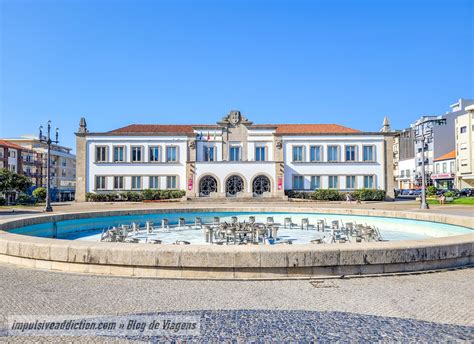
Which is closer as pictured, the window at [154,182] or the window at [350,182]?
the window at [350,182]

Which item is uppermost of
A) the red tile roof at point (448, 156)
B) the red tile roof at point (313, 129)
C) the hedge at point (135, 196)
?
the red tile roof at point (313, 129)

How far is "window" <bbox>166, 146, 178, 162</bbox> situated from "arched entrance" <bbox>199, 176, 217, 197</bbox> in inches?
187

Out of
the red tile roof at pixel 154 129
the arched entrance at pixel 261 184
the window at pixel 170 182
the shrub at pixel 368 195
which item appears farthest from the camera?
the red tile roof at pixel 154 129

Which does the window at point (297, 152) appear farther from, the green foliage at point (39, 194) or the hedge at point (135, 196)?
the green foliage at point (39, 194)

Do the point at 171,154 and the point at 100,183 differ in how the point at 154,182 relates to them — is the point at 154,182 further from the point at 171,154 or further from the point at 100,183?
the point at 100,183

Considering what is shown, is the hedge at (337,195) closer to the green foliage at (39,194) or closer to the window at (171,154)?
the window at (171,154)

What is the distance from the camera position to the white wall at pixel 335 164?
4478cm

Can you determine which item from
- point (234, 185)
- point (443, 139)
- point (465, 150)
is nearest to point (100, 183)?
point (234, 185)

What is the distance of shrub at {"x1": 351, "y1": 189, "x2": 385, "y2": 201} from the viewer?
4228 cm

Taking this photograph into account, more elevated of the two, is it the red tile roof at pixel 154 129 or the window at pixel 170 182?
the red tile roof at pixel 154 129

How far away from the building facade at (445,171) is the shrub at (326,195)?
35986 millimetres

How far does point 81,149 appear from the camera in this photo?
147 feet

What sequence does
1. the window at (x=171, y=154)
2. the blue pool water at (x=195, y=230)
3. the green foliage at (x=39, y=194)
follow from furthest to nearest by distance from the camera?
the window at (x=171, y=154), the green foliage at (x=39, y=194), the blue pool water at (x=195, y=230)

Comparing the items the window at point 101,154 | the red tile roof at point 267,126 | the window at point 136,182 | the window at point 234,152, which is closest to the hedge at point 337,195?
the red tile roof at point 267,126
